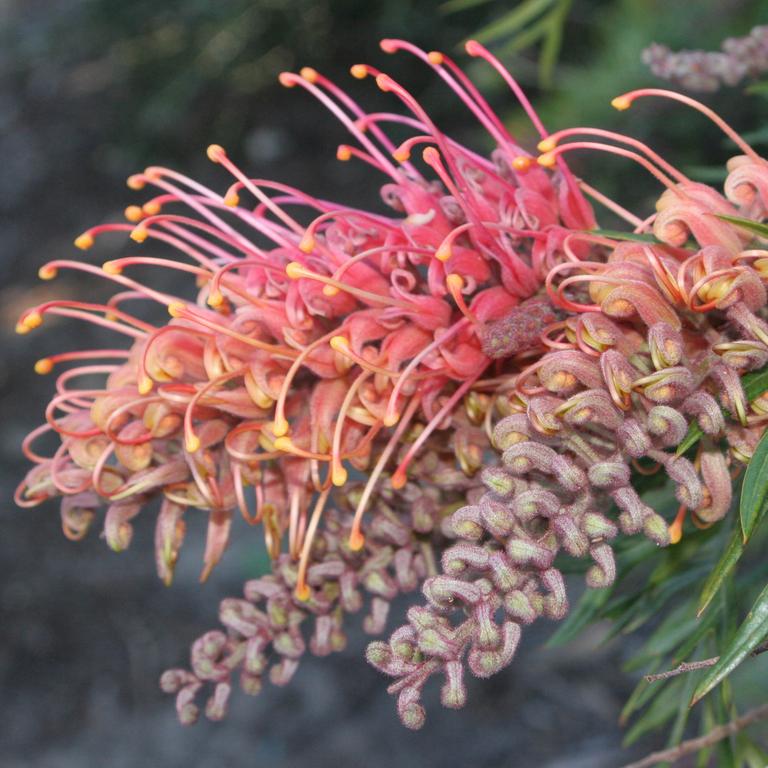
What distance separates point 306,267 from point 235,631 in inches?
10.6

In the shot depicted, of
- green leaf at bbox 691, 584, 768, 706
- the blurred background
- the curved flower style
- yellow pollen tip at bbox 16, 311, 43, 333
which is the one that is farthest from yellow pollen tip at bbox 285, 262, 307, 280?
the blurred background

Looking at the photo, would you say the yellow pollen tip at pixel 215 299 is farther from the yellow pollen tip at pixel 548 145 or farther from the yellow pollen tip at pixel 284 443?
the yellow pollen tip at pixel 548 145

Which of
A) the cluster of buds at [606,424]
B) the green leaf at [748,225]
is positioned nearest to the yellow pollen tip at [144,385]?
the cluster of buds at [606,424]

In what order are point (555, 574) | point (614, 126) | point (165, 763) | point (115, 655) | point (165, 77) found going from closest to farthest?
point (555, 574), point (614, 126), point (165, 763), point (115, 655), point (165, 77)

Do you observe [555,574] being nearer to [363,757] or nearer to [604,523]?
[604,523]

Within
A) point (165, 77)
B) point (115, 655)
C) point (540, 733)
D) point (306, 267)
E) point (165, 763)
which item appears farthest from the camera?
point (165, 77)

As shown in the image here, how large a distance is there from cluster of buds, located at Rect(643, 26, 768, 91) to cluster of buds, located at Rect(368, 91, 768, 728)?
222 mm

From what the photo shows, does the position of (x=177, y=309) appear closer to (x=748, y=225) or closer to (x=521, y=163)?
(x=521, y=163)

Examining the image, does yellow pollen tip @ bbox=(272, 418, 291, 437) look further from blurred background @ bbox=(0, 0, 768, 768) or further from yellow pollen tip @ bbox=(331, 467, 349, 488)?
blurred background @ bbox=(0, 0, 768, 768)

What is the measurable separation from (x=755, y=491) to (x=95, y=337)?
9.71 feet

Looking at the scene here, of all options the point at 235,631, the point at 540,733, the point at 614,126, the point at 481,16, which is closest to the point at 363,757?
the point at 540,733

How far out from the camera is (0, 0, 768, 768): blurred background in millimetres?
1966

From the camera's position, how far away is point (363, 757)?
7.13 ft

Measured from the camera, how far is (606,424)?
546 millimetres
